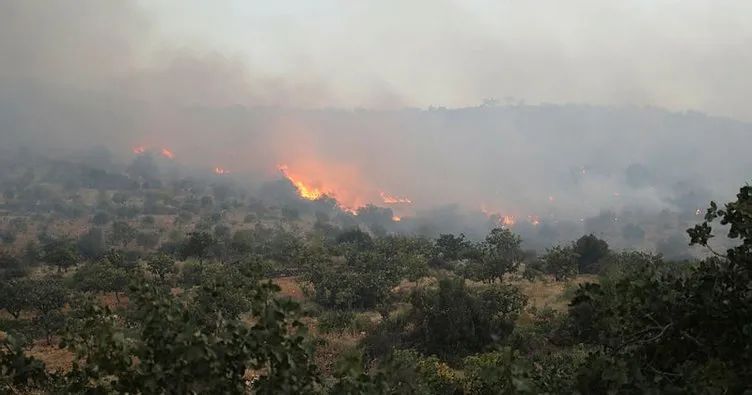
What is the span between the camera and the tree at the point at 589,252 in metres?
64.4

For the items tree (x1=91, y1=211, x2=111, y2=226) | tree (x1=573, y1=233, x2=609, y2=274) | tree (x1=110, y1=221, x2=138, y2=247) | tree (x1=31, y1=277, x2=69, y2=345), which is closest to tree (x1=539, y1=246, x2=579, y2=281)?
tree (x1=573, y1=233, x2=609, y2=274)

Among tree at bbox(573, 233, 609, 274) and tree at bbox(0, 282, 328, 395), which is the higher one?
tree at bbox(0, 282, 328, 395)

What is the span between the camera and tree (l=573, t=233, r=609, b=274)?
6438 centimetres

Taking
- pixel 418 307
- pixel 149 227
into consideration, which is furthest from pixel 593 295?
pixel 149 227

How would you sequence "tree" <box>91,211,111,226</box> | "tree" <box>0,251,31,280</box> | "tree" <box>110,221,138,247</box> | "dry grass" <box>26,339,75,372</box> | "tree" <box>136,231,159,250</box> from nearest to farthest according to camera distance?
"dry grass" <box>26,339,75,372</box> < "tree" <box>0,251,31,280</box> < "tree" <box>136,231,159,250</box> < "tree" <box>110,221,138,247</box> < "tree" <box>91,211,111,226</box>

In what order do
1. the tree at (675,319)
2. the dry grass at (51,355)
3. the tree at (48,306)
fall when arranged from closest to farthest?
the tree at (675,319), the dry grass at (51,355), the tree at (48,306)

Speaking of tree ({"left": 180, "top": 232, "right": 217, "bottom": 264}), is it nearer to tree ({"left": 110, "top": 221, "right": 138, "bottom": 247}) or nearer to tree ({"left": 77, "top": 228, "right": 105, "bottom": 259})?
tree ({"left": 77, "top": 228, "right": 105, "bottom": 259})

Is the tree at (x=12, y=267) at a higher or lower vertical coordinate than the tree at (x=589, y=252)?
lower

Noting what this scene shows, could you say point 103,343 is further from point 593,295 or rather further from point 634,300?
point 634,300

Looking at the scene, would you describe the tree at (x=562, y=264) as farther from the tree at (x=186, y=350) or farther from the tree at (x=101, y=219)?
the tree at (x=101, y=219)

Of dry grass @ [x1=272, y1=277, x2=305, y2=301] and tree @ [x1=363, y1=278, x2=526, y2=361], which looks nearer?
tree @ [x1=363, y1=278, x2=526, y2=361]

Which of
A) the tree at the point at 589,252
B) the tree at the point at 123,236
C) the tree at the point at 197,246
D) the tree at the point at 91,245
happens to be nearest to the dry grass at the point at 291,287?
the tree at the point at 197,246

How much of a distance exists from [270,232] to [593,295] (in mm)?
131702

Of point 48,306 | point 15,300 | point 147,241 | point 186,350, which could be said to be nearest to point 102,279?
point 48,306
